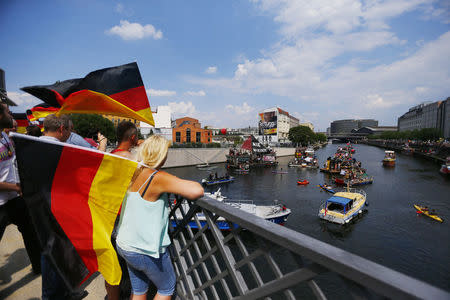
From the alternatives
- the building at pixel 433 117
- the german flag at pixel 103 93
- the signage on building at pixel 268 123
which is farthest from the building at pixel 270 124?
the german flag at pixel 103 93

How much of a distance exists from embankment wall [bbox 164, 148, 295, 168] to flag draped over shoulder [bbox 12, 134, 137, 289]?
44.0 m

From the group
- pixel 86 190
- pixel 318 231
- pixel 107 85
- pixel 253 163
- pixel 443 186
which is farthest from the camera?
pixel 253 163

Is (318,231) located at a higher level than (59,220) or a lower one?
lower

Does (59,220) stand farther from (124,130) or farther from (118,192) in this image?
(124,130)

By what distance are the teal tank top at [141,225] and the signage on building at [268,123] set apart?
100m

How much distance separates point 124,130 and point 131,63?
1.75 m

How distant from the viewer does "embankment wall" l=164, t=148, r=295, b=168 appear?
47.9 meters

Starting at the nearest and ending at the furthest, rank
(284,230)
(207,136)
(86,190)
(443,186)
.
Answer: (284,230), (86,190), (443,186), (207,136)

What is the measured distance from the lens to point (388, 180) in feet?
118

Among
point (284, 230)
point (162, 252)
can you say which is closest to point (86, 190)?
point (162, 252)

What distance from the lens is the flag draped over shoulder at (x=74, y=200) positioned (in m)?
1.86

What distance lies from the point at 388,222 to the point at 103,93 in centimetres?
2416

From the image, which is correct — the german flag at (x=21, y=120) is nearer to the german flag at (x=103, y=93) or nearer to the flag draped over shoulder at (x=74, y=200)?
the german flag at (x=103, y=93)

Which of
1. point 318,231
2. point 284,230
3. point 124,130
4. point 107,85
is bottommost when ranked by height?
point 318,231
